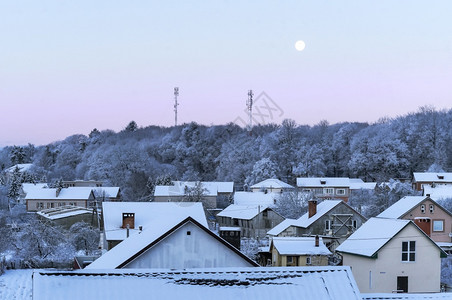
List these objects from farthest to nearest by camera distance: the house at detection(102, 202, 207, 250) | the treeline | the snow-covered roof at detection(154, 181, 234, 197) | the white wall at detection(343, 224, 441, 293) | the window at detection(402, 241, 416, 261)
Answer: the treeline → the snow-covered roof at detection(154, 181, 234, 197) → the house at detection(102, 202, 207, 250) → the window at detection(402, 241, 416, 261) → the white wall at detection(343, 224, 441, 293)

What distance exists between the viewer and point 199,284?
9.34 meters

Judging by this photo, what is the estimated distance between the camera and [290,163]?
9075 centimetres

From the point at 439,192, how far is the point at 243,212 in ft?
63.8

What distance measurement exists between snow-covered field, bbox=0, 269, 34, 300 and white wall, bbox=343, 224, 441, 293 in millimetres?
15311

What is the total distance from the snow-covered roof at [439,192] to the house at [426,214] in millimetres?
11454

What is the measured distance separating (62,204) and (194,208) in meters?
47.9

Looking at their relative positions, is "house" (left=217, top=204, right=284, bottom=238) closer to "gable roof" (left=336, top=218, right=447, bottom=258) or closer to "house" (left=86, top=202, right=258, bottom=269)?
"gable roof" (left=336, top=218, right=447, bottom=258)

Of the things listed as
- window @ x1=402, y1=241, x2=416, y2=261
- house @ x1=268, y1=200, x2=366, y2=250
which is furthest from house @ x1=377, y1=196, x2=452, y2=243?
window @ x1=402, y1=241, x2=416, y2=261

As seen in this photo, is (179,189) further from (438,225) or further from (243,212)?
(438,225)

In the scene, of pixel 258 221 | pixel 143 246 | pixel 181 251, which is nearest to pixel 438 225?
pixel 258 221

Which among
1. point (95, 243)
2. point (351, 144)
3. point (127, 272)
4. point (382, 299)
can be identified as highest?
point (351, 144)

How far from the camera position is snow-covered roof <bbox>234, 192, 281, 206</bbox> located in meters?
63.9

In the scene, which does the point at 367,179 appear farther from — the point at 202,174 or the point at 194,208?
the point at 194,208

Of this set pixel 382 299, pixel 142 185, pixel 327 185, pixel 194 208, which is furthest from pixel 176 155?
pixel 382 299
